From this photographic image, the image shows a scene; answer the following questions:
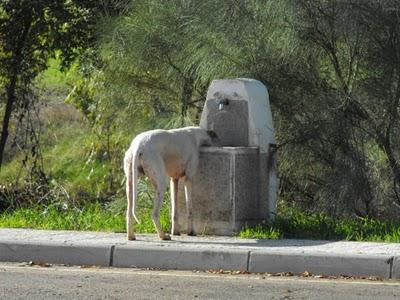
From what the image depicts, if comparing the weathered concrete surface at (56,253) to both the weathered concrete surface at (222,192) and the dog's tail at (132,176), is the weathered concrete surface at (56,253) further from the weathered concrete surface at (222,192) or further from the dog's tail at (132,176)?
the weathered concrete surface at (222,192)

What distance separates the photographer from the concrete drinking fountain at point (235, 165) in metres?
12.2

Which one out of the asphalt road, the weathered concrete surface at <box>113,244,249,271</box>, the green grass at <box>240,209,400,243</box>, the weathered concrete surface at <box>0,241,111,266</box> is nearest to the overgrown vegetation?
the green grass at <box>240,209,400,243</box>

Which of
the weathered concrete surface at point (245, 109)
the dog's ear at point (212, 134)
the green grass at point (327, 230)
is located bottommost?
the green grass at point (327, 230)

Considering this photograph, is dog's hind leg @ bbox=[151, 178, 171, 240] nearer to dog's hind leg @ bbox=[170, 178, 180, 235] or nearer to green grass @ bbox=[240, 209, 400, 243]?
dog's hind leg @ bbox=[170, 178, 180, 235]

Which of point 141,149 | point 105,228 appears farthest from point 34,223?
point 141,149

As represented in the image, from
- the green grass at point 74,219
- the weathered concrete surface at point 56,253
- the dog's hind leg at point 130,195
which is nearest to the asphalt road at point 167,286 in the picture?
the weathered concrete surface at point 56,253

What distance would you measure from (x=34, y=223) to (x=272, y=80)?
11.1 feet

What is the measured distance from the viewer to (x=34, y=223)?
13.2m

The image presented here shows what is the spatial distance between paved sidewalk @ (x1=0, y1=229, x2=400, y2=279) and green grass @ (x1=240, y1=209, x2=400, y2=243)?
0.39 m

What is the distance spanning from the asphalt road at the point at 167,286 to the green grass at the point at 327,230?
1699 millimetres

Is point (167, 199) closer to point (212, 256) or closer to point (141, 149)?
point (141, 149)

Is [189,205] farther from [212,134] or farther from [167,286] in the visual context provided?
[167,286]

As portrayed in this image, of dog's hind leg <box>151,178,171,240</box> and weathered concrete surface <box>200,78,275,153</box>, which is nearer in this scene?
dog's hind leg <box>151,178,171,240</box>

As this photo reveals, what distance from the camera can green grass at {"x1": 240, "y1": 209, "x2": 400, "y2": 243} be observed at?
1181 cm
